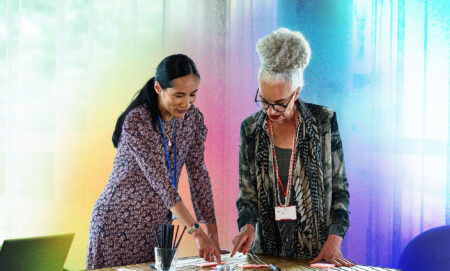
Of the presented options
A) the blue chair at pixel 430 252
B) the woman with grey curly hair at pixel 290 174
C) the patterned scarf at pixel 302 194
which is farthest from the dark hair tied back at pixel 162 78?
the blue chair at pixel 430 252

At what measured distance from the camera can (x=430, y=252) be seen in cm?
262

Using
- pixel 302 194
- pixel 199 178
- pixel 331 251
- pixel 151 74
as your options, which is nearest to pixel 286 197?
pixel 302 194

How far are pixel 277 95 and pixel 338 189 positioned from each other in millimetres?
485

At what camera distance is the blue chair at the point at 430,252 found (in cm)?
257

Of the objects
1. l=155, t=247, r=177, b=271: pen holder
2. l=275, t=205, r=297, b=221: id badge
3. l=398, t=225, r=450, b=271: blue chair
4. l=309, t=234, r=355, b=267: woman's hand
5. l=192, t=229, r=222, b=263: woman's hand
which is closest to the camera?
l=155, t=247, r=177, b=271: pen holder

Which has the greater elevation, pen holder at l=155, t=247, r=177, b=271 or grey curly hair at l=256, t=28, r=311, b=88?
grey curly hair at l=256, t=28, r=311, b=88

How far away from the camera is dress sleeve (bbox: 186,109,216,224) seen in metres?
2.43

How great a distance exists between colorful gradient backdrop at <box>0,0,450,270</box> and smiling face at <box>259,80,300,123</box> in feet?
4.11

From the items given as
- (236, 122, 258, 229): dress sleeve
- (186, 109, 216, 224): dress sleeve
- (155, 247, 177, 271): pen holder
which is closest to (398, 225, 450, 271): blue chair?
(236, 122, 258, 229): dress sleeve

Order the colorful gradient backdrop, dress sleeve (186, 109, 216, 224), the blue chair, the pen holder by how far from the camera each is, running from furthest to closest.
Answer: the colorful gradient backdrop, the blue chair, dress sleeve (186, 109, 216, 224), the pen holder

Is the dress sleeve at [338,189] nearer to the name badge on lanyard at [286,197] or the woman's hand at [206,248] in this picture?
the name badge on lanyard at [286,197]

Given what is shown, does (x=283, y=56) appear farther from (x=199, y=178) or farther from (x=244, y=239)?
(x=244, y=239)

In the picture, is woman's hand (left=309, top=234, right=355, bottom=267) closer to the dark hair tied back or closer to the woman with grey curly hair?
the woman with grey curly hair

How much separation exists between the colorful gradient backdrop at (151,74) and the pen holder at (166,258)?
63.0 inches
